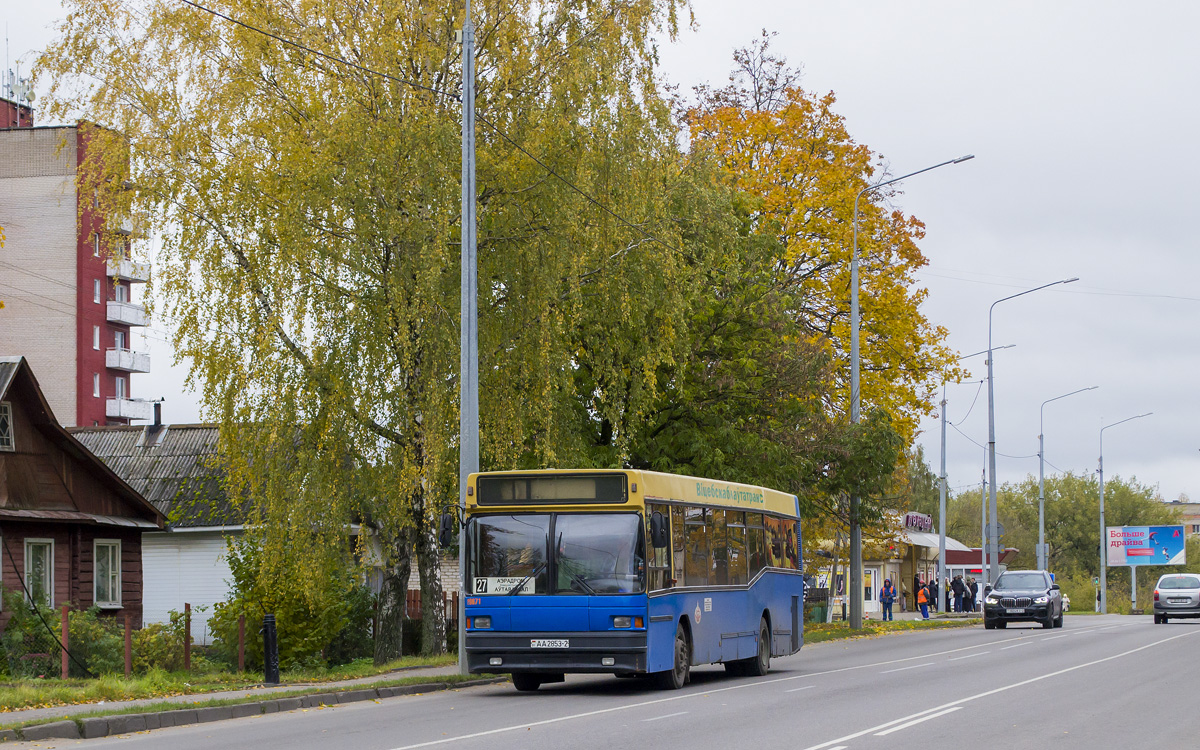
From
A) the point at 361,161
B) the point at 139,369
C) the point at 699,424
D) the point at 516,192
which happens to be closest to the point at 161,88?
the point at 361,161

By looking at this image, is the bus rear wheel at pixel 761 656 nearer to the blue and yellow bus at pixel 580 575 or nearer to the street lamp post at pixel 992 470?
the blue and yellow bus at pixel 580 575

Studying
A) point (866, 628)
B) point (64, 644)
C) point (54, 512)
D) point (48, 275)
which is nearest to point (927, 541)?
point (866, 628)

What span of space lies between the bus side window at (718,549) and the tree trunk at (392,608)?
648 cm

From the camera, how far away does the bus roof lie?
17625 mm

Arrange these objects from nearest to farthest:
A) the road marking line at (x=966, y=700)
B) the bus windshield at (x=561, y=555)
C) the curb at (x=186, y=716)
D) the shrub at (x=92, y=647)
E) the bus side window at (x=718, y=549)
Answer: the road marking line at (x=966, y=700) → the curb at (x=186, y=716) → the bus windshield at (x=561, y=555) → the bus side window at (x=718, y=549) → the shrub at (x=92, y=647)

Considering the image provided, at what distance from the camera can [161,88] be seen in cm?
2255

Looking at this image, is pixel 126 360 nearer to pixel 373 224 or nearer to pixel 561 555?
pixel 373 224

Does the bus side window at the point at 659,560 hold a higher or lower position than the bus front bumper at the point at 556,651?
higher

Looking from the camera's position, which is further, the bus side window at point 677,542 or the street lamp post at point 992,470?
the street lamp post at point 992,470

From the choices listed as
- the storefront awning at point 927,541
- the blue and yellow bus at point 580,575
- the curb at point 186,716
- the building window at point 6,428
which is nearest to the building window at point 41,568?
the building window at point 6,428

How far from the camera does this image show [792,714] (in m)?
14.8

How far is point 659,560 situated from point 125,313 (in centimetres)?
6252

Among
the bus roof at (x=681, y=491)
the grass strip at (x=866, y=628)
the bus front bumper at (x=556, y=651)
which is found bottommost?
the grass strip at (x=866, y=628)

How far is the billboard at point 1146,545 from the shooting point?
7762 cm
